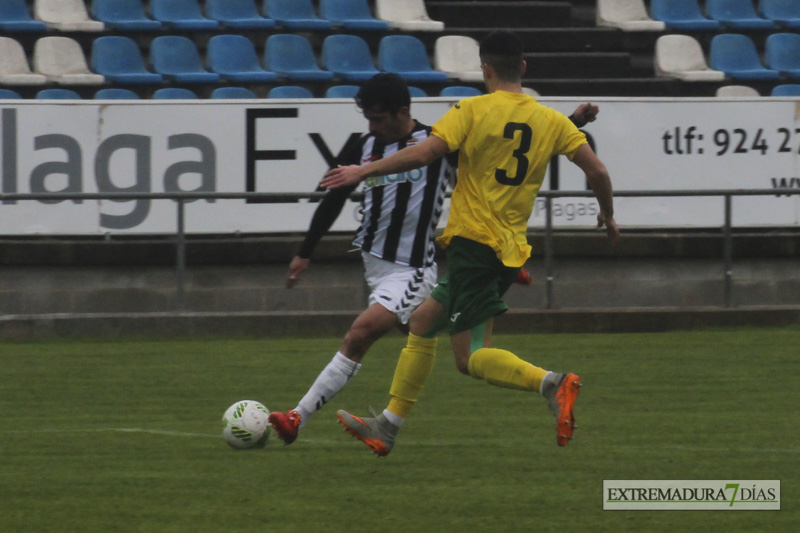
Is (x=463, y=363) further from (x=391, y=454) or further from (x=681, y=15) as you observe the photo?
(x=681, y=15)

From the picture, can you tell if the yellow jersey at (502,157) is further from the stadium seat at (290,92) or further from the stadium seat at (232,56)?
the stadium seat at (232,56)

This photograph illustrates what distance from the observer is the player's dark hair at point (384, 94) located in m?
6.32

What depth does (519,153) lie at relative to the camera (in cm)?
595

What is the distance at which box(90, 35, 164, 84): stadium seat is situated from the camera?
15.1 m

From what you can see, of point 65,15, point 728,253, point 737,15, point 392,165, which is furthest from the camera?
point 737,15

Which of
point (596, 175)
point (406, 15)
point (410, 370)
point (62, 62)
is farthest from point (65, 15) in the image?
point (596, 175)

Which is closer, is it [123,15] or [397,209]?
[397,209]

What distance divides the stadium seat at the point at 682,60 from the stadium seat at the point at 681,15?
0.76 meters

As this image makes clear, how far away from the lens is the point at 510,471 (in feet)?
19.5

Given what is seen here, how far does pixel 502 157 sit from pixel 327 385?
4.78 feet

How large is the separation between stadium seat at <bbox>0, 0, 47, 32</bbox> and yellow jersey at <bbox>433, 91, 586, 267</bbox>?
35.7 ft

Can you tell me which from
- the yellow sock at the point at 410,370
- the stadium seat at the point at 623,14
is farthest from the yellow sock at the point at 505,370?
the stadium seat at the point at 623,14

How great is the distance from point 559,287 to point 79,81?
617cm

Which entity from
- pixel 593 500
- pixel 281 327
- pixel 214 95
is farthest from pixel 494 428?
pixel 214 95
